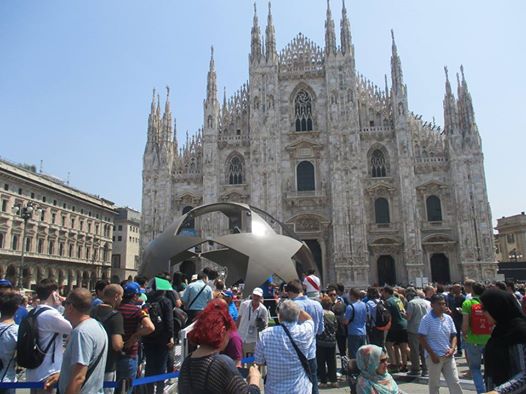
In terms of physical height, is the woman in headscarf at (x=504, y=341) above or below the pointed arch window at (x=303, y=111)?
below

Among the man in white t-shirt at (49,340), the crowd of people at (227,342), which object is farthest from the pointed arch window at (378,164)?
the man in white t-shirt at (49,340)

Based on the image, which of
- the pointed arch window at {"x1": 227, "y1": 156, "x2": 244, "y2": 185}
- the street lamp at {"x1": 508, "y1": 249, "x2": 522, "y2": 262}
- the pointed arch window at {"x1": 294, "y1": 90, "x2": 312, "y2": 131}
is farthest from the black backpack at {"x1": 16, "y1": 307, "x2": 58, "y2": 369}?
the street lamp at {"x1": 508, "y1": 249, "x2": 522, "y2": 262}

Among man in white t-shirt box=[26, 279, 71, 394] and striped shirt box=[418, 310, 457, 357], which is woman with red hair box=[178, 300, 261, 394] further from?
striped shirt box=[418, 310, 457, 357]

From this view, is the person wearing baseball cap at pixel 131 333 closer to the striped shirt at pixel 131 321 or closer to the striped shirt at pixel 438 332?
the striped shirt at pixel 131 321

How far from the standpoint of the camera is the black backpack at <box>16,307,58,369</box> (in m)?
4.37

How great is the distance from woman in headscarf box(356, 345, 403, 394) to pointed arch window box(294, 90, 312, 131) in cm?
3151

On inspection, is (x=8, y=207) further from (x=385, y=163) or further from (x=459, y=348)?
(x=459, y=348)

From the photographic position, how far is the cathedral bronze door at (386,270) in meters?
31.3

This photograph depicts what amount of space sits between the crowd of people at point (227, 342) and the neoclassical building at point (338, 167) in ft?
77.1

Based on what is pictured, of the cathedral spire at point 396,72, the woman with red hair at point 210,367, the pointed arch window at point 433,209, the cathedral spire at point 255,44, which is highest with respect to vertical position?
the cathedral spire at point 255,44

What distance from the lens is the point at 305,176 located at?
110ft

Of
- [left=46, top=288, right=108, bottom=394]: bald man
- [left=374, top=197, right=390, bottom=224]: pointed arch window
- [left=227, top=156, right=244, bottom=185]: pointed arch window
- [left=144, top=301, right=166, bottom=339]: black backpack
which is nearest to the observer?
[left=46, top=288, right=108, bottom=394]: bald man

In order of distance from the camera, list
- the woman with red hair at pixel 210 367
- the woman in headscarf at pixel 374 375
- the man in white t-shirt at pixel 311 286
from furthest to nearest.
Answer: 1. the man in white t-shirt at pixel 311 286
2. the woman in headscarf at pixel 374 375
3. the woman with red hair at pixel 210 367

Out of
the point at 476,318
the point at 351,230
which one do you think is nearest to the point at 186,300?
the point at 476,318
